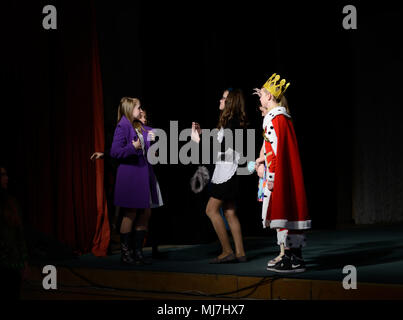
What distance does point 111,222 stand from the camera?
663cm

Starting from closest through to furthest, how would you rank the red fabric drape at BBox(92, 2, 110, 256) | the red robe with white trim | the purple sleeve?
the red robe with white trim → the purple sleeve → the red fabric drape at BBox(92, 2, 110, 256)

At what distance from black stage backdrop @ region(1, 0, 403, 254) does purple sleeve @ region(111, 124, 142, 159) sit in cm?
95

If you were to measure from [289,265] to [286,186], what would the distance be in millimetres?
529

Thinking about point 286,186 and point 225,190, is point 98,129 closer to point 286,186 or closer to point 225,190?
point 225,190

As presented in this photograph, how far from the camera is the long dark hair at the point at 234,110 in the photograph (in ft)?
16.4

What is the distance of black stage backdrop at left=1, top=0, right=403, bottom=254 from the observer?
666cm

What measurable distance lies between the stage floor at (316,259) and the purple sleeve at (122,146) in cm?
85

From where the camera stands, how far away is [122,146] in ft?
16.8

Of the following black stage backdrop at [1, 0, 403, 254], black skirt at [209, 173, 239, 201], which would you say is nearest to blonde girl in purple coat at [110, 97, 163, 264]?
black skirt at [209, 173, 239, 201]

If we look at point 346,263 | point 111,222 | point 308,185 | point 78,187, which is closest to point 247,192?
point 308,185
